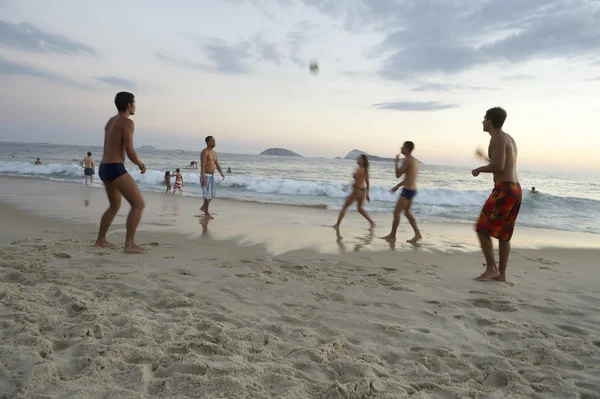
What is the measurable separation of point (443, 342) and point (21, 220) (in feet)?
24.9

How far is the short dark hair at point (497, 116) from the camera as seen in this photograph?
14.7 ft

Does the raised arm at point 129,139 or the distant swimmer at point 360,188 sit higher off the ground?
the raised arm at point 129,139

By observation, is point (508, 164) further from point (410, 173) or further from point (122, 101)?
point (122, 101)

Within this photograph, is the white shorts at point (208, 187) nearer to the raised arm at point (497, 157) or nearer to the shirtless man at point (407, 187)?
the shirtless man at point (407, 187)

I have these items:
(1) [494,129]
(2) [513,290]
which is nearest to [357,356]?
(2) [513,290]

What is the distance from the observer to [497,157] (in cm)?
441

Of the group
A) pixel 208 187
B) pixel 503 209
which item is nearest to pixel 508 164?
pixel 503 209

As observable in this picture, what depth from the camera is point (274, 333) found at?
8.98 ft

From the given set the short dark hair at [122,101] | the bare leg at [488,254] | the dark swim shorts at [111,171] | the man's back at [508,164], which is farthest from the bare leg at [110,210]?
the man's back at [508,164]

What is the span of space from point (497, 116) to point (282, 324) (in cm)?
335

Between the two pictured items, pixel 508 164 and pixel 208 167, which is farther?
pixel 208 167

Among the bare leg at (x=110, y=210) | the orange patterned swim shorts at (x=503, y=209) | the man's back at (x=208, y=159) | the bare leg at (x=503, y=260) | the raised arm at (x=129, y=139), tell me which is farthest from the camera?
the man's back at (x=208, y=159)

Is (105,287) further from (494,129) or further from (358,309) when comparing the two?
(494,129)

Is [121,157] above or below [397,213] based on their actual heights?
above
